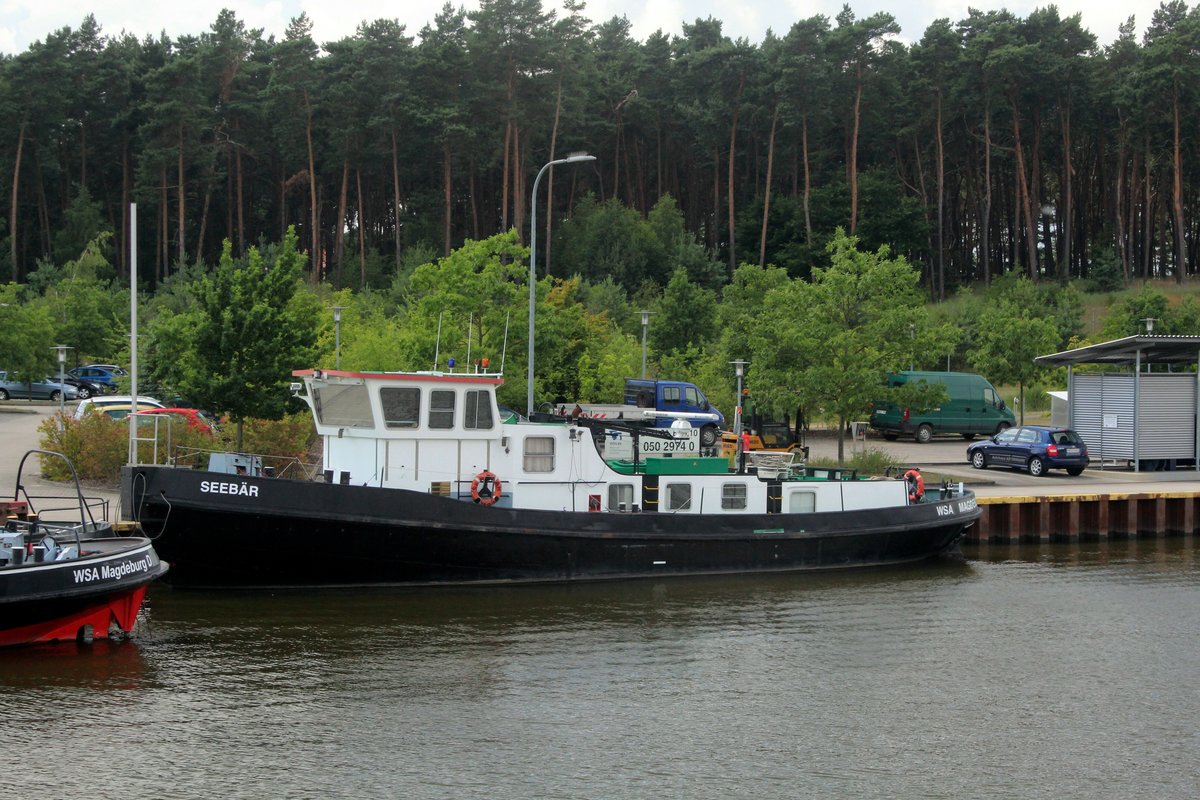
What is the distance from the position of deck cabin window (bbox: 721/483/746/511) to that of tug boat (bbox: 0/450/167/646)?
404 inches

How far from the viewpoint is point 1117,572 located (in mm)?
26094

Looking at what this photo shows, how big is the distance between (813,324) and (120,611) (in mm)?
22602

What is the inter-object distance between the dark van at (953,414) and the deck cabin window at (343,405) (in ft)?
86.4

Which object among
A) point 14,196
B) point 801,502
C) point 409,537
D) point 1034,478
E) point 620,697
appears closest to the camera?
point 620,697

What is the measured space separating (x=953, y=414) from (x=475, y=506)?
1096 inches

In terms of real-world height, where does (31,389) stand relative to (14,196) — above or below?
below

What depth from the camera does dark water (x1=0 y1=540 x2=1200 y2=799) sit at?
1362 cm

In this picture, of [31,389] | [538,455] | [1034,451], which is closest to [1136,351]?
[1034,451]

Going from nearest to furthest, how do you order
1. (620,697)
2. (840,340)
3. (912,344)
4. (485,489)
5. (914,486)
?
(620,697) < (485,489) < (914,486) < (840,340) < (912,344)

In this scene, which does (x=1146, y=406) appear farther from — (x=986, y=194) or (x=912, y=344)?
(x=986, y=194)

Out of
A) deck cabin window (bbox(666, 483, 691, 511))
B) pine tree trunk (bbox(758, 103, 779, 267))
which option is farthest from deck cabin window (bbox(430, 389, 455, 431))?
pine tree trunk (bbox(758, 103, 779, 267))

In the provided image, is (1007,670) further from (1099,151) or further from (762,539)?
(1099,151)

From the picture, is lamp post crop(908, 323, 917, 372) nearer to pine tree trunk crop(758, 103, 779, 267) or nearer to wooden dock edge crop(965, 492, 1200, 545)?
wooden dock edge crop(965, 492, 1200, 545)

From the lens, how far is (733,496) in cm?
2455
